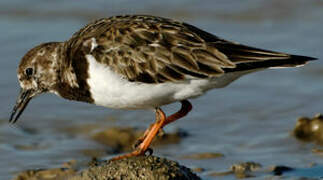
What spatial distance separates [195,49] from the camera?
17.7ft

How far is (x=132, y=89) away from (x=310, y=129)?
2016 millimetres

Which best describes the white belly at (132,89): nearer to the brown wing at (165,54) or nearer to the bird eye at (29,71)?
the brown wing at (165,54)

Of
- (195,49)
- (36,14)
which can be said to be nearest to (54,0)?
(36,14)

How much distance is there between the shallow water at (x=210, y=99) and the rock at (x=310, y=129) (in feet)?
0.29

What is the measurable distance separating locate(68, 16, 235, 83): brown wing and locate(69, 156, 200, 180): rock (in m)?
0.65

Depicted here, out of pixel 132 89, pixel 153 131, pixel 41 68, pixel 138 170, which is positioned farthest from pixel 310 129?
pixel 41 68

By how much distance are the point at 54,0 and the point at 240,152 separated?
15.5 ft

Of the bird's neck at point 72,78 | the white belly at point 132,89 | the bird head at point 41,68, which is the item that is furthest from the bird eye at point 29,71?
the white belly at point 132,89

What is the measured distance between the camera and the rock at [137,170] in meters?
4.85

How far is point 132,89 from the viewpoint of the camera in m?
5.30

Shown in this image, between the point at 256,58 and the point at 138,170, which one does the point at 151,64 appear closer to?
the point at 256,58

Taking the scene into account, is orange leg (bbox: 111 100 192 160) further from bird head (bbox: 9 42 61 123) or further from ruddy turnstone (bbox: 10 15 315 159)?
bird head (bbox: 9 42 61 123)

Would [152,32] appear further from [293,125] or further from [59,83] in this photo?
[293,125]

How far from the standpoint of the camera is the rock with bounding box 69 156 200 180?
15.9 feet
